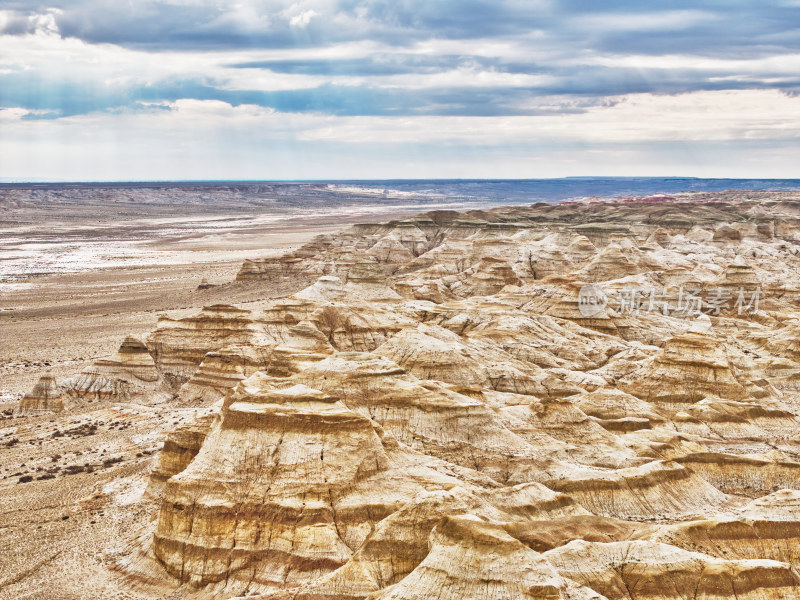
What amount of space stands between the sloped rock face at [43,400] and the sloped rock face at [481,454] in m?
7.39

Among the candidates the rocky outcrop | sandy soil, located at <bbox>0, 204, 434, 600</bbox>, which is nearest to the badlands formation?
the rocky outcrop

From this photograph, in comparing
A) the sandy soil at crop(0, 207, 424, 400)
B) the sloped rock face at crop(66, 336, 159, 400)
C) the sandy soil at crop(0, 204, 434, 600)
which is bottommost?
the sandy soil at crop(0, 207, 424, 400)

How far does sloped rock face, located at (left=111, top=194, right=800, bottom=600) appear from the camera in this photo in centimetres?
2141

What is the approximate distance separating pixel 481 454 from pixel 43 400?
26.5 m

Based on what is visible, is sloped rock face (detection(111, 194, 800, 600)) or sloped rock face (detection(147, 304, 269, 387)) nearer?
sloped rock face (detection(111, 194, 800, 600))

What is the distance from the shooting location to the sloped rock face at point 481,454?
2141 cm

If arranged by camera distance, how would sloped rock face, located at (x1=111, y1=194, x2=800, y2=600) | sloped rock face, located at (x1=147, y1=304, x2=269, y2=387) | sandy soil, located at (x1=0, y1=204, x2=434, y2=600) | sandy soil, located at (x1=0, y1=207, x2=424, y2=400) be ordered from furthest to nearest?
sandy soil, located at (x1=0, y1=207, x2=424, y2=400), sloped rock face, located at (x1=147, y1=304, x2=269, y2=387), sandy soil, located at (x1=0, y1=204, x2=434, y2=600), sloped rock face, located at (x1=111, y1=194, x2=800, y2=600)

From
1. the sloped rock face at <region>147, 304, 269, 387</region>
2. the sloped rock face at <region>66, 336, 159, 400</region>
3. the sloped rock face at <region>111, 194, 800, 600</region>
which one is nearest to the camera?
the sloped rock face at <region>111, 194, 800, 600</region>

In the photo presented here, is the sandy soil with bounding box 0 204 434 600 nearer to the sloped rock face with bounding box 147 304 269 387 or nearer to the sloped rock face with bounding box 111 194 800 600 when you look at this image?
the sloped rock face with bounding box 111 194 800 600

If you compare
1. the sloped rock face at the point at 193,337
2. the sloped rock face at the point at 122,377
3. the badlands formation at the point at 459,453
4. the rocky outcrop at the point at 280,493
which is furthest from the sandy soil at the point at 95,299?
the rocky outcrop at the point at 280,493

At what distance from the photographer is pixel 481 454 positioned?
106 feet

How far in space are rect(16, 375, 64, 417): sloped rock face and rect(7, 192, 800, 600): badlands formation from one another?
125mm

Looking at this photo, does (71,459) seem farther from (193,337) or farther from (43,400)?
(193,337)

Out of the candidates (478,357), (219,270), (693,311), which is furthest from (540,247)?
(478,357)
